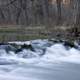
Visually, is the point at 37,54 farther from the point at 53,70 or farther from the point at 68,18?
the point at 68,18

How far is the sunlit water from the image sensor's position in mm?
4942

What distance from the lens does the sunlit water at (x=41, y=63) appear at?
4942 mm

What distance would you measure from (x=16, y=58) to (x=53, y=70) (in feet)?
5.16

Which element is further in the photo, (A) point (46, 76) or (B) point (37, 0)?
(B) point (37, 0)

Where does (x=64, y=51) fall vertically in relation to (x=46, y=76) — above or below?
below

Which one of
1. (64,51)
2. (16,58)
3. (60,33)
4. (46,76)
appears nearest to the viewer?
(46,76)

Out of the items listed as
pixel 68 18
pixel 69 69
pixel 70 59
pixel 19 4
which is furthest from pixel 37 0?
pixel 69 69

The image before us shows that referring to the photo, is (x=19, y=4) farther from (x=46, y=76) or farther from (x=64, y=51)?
(x=46, y=76)

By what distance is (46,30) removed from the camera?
12.0m

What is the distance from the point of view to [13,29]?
12.7 m

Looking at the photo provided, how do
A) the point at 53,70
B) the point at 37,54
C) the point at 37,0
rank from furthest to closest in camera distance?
1. the point at 37,0
2. the point at 37,54
3. the point at 53,70

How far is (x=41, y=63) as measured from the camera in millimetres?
6328

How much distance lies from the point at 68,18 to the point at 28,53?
6339 millimetres

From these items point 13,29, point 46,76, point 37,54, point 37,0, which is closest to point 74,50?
point 37,54
